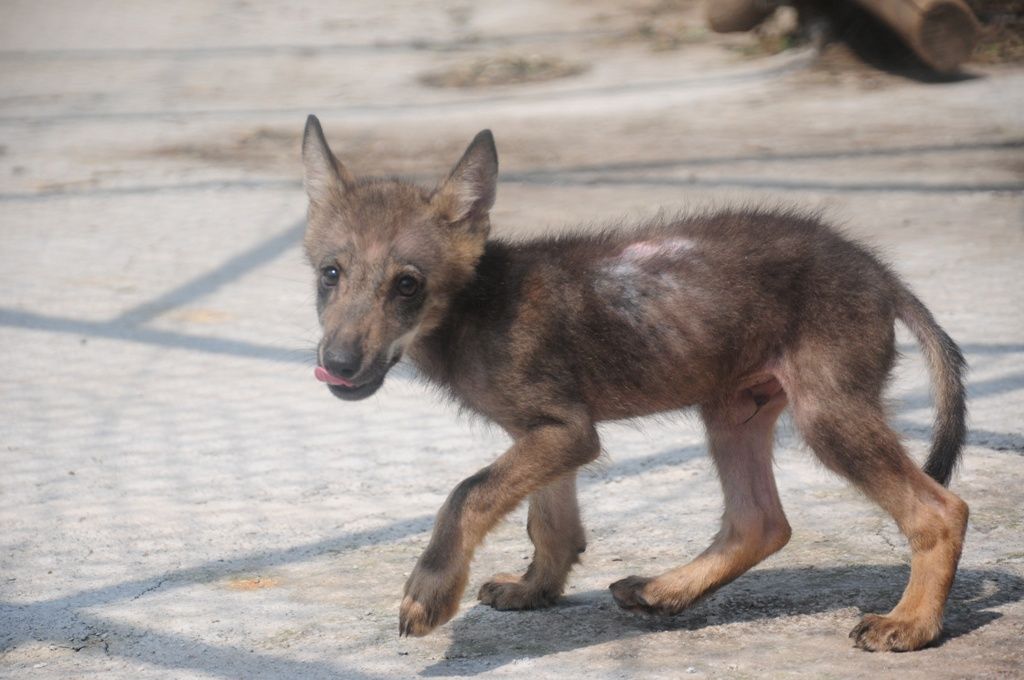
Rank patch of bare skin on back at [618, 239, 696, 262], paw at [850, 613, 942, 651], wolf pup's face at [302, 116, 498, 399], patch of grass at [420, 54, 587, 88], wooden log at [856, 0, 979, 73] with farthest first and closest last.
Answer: patch of grass at [420, 54, 587, 88] → wooden log at [856, 0, 979, 73] → patch of bare skin on back at [618, 239, 696, 262] → wolf pup's face at [302, 116, 498, 399] → paw at [850, 613, 942, 651]

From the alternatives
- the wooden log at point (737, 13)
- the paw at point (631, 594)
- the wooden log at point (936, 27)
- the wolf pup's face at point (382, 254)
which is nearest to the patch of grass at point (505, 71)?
the wooden log at point (737, 13)

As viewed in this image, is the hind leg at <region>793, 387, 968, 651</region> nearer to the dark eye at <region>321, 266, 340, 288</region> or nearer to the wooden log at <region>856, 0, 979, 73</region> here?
the dark eye at <region>321, 266, 340, 288</region>

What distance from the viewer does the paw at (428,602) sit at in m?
3.67

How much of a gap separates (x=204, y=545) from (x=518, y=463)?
145cm

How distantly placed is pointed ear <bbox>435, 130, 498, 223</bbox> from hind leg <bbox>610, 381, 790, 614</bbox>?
97cm

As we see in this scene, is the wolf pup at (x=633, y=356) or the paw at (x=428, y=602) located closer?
the paw at (x=428, y=602)

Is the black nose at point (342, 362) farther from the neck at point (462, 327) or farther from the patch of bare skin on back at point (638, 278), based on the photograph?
the patch of bare skin on back at point (638, 278)

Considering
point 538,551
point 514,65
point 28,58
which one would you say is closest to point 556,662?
point 538,551

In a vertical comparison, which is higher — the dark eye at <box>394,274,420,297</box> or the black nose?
the dark eye at <box>394,274,420,297</box>

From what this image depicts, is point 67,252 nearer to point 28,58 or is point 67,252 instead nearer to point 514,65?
point 514,65

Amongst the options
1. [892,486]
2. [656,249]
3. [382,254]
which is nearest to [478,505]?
[382,254]

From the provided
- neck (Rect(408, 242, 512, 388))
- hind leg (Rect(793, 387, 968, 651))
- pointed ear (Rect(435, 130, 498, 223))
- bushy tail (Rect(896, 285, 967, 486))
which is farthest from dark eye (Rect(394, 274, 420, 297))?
bushy tail (Rect(896, 285, 967, 486))

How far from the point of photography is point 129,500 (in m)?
5.11

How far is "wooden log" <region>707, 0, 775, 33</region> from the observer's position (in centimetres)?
1253
